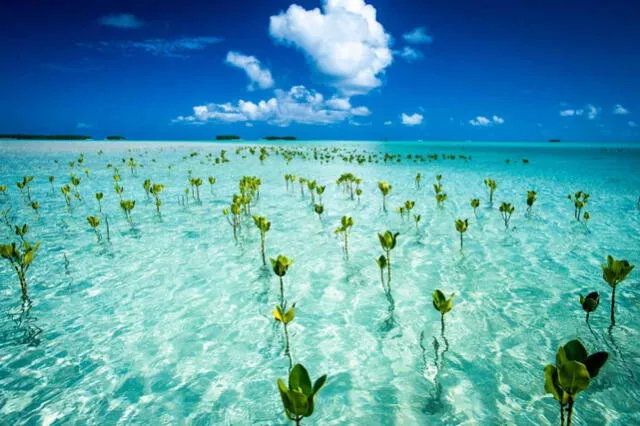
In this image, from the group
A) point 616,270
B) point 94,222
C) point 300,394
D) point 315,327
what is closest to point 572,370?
point 300,394

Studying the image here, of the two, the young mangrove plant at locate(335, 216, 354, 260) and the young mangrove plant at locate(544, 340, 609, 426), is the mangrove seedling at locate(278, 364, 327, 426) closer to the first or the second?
the young mangrove plant at locate(544, 340, 609, 426)

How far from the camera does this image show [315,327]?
16.5 feet

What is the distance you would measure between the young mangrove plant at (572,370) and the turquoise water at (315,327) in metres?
1.19

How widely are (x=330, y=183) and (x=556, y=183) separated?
44.8ft

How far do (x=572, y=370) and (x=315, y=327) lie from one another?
3.33 metres

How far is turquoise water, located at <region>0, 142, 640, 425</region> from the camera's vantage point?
357 centimetres

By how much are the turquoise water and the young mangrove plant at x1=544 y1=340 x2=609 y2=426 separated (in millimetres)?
1193

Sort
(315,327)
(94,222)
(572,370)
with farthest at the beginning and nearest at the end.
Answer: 1. (94,222)
2. (315,327)
3. (572,370)

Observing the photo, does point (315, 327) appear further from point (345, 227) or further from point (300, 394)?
point (345, 227)

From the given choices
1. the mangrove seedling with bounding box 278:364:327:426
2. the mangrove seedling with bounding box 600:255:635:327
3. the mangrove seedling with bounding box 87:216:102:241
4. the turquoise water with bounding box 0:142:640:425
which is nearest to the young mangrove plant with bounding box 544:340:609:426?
the turquoise water with bounding box 0:142:640:425

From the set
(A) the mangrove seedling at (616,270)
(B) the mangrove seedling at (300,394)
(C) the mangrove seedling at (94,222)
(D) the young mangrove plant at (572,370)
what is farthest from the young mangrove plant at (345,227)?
(C) the mangrove seedling at (94,222)

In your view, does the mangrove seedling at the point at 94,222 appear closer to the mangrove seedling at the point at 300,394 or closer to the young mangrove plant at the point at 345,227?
the young mangrove plant at the point at 345,227

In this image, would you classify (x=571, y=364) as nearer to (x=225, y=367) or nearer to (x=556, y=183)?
(x=225, y=367)

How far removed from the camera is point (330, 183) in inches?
790
